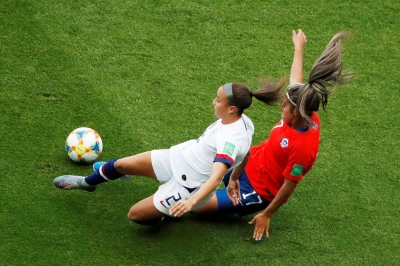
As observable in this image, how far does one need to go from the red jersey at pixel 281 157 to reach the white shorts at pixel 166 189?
2.11 ft

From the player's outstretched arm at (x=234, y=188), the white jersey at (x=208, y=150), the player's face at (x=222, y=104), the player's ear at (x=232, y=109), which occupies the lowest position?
the player's outstretched arm at (x=234, y=188)

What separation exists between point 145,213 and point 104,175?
0.50 metres

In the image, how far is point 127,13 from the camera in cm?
849

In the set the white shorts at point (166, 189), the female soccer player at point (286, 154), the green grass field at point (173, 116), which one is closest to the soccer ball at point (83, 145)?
the green grass field at point (173, 116)

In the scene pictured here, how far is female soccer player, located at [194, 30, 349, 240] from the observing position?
18.2 ft

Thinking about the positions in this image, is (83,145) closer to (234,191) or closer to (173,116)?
(173,116)

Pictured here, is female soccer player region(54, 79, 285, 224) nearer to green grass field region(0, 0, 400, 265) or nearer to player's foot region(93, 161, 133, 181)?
player's foot region(93, 161, 133, 181)

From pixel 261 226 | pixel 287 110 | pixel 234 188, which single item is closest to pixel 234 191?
pixel 234 188

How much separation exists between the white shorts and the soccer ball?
772 mm

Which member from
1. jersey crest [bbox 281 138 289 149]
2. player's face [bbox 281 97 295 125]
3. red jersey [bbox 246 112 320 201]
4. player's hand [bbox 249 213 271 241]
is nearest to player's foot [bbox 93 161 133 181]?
red jersey [bbox 246 112 320 201]

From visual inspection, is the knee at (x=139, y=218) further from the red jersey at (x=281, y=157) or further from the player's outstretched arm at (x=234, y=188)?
the red jersey at (x=281, y=157)

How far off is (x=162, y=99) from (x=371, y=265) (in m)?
2.74

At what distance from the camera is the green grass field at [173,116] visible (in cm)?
598

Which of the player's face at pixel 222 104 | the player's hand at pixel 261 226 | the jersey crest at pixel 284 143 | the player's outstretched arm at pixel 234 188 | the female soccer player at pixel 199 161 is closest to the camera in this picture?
the female soccer player at pixel 199 161
